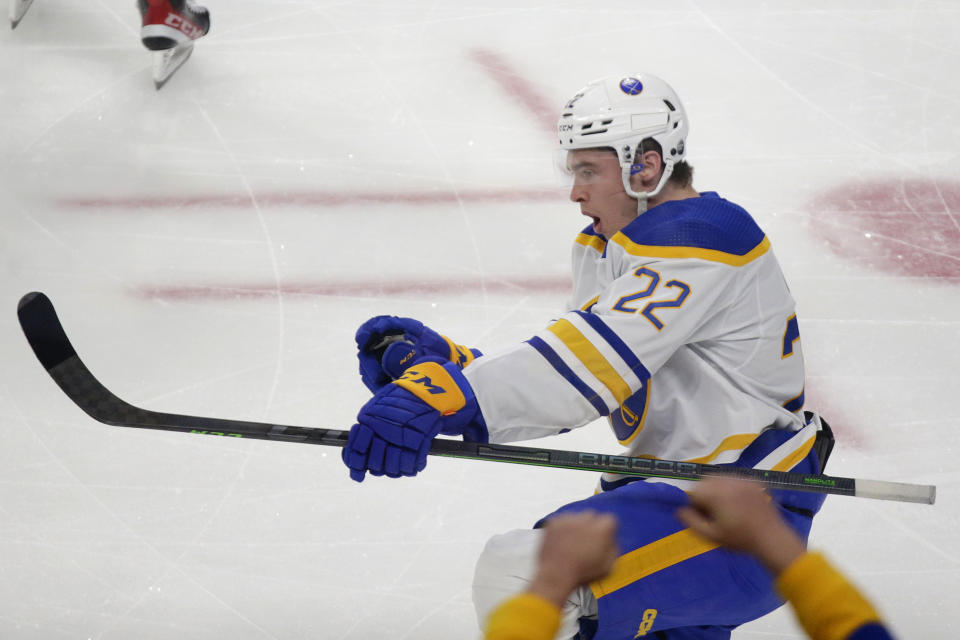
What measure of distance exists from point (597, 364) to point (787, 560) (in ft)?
2.42

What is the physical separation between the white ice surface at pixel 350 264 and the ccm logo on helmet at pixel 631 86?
1.09 m

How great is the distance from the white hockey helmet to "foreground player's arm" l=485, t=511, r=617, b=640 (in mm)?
934

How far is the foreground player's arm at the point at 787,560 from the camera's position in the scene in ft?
3.77

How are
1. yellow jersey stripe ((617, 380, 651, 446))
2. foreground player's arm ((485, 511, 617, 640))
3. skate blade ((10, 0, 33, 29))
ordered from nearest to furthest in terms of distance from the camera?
foreground player's arm ((485, 511, 617, 640)), yellow jersey stripe ((617, 380, 651, 446)), skate blade ((10, 0, 33, 29))

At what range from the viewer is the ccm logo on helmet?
7.20 feet

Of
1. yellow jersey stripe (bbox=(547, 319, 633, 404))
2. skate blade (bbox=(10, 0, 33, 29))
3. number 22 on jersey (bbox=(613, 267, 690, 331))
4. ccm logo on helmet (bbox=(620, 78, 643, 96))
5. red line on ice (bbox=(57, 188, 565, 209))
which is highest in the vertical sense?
ccm logo on helmet (bbox=(620, 78, 643, 96))

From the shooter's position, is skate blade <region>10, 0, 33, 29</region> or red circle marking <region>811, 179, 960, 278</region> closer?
red circle marking <region>811, 179, 960, 278</region>

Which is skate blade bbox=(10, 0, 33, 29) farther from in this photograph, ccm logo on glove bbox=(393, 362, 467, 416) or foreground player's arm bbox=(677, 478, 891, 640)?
foreground player's arm bbox=(677, 478, 891, 640)

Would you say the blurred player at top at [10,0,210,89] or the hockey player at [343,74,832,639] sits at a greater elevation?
the hockey player at [343,74,832,639]

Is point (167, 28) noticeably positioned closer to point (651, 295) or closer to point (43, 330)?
point (43, 330)

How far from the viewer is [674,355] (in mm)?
2078

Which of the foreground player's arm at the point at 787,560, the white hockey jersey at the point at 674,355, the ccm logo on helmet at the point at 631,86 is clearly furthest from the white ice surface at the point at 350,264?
A: the foreground player's arm at the point at 787,560

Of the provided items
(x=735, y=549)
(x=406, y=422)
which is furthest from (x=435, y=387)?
(x=735, y=549)

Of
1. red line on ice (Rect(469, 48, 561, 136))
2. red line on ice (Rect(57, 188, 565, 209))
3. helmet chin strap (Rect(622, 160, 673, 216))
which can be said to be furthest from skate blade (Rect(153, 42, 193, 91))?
helmet chin strap (Rect(622, 160, 673, 216))
